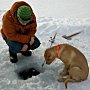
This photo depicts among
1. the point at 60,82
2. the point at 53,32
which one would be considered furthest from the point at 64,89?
the point at 53,32

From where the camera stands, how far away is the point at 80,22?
507cm

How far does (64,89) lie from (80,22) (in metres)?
1.95

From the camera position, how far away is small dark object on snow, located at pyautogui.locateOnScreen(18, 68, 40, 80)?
3.72m

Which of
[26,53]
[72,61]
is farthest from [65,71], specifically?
[26,53]

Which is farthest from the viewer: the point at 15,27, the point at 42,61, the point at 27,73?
the point at 42,61

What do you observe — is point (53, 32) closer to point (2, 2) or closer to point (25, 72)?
point (25, 72)

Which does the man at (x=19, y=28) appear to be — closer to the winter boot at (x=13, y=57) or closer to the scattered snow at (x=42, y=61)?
the winter boot at (x=13, y=57)

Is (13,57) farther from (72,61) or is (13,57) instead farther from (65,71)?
(72,61)

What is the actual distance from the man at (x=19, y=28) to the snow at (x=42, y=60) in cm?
17

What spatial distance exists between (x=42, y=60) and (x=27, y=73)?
0.93 ft

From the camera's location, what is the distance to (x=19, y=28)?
12.1 feet

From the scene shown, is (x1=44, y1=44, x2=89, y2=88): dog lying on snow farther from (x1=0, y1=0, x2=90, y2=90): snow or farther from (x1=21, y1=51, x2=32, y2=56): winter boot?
(x1=21, y1=51, x2=32, y2=56): winter boot

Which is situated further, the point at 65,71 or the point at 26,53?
the point at 26,53

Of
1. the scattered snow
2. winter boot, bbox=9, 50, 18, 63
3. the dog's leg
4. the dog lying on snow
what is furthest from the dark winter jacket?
the dog's leg
